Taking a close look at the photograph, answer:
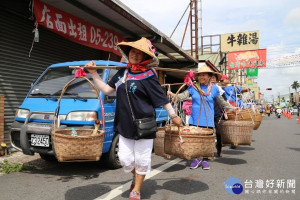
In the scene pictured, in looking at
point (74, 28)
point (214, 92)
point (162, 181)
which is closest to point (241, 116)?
point (214, 92)

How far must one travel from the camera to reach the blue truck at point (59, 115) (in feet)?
14.2

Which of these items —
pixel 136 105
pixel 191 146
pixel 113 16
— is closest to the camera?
pixel 136 105

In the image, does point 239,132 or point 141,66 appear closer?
point 141,66

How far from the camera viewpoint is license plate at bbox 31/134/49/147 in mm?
4277

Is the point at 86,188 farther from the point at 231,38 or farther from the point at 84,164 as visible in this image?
the point at 231,38

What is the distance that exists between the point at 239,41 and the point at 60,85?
1018 inches

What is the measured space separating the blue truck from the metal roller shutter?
176 cm

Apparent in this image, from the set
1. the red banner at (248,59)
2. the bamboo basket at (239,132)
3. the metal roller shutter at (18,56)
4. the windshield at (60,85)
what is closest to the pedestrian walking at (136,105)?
the windshield at (60,85)

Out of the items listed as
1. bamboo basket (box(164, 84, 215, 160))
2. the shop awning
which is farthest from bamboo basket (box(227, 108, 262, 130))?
the shop awning

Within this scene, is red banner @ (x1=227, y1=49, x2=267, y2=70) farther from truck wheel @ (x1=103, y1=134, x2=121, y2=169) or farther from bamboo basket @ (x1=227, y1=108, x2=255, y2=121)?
truck wheel @ (x1=103, y1=134, x2=121, y2=169)

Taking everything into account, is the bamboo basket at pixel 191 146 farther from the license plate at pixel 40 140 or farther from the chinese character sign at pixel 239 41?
the chinese character sign at pixel 239 41

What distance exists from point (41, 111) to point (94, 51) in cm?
568

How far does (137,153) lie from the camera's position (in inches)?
126

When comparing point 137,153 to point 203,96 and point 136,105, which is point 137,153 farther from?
point 203,96
